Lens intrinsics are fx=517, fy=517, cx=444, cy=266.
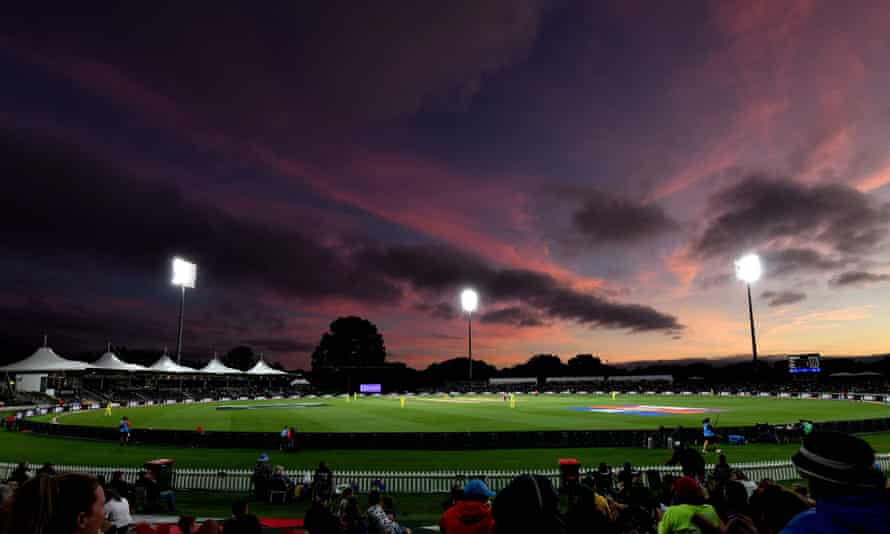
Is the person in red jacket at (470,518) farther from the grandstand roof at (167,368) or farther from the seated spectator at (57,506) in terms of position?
the grandstand roof at (167,368)

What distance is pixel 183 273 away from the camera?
206 feet

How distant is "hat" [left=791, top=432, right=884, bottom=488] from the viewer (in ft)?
7.29

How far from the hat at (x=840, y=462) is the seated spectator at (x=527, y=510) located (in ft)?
3.94

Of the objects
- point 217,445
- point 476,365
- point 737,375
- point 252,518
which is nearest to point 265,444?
point 217,445

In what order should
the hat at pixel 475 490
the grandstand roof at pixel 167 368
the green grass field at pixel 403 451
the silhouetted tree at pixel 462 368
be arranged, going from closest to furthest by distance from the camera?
the hat at pixel 475 490, the green grass field at pixel 403 451, the grandstand roof at pixel 167 368, the silhouetted tree at pixel 462 368

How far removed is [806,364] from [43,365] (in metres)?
96.5

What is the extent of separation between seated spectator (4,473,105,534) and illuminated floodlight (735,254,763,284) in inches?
2928

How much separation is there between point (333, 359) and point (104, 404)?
2994 inches

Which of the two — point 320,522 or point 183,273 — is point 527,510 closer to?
point 320,522

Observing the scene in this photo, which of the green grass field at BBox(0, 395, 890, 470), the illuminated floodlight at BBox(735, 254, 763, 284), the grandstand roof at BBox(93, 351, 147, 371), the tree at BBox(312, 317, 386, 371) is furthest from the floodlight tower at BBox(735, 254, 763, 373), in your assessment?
the tree at BBox(312, 317, 386, 371)

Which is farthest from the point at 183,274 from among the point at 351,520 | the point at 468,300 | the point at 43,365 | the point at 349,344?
the point at 349,344

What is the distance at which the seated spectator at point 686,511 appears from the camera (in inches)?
198

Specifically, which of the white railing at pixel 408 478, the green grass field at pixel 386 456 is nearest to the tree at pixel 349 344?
the green grass field at pixel 386 456

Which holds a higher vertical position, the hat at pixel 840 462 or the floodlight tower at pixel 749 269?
the floodlight tower at pixel 749 269
